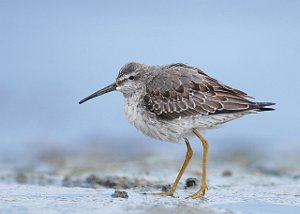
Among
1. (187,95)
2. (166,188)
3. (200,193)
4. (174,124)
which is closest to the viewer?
(200,193)

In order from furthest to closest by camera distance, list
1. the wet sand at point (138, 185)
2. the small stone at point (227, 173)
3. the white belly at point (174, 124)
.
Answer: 1. the small stone at point (227, 173)
2. the white belly at point (174, 124)
3. the wet sand at point (138, 185)

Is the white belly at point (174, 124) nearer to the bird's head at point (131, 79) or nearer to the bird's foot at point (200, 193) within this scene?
the bird's head at point (131, 79)

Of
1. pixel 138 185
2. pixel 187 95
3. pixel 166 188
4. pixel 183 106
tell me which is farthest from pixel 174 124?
pixel 138 185

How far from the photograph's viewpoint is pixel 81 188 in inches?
399

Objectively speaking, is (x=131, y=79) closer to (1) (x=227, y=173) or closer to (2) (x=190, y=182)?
(2) (x=190, y=182)

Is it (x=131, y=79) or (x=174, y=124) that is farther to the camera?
(x=131, y=79)

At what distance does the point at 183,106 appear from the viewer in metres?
9.90

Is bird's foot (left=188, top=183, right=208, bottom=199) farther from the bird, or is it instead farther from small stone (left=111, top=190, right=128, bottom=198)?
small stone (left=111, top=190, right=128, bottom=198)

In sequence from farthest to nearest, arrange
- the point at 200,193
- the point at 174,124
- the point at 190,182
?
1. the point at 190,182
2. the point at 174,124
3. the point at 200,193

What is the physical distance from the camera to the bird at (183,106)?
9.83 metres

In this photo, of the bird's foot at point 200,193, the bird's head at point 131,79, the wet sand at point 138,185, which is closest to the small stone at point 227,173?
the wet sand at point 138,185

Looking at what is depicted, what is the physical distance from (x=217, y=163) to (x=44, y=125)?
429cm

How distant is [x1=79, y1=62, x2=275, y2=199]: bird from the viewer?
32.2 ft

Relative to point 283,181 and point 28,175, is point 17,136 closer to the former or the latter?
point 28,175
